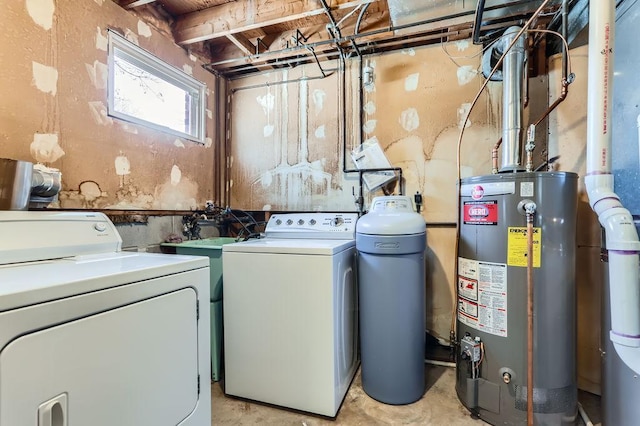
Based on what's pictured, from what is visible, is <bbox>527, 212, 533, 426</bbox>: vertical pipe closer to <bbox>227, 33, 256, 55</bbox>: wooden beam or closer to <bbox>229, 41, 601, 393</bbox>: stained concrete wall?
<bbox>229, 41, 601, 393</bbox>: stained concrete wall

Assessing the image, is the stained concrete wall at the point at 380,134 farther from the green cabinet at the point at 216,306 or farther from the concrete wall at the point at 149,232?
the green cabinet at the point at 216,306

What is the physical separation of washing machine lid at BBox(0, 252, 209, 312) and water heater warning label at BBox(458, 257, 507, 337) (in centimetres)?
138

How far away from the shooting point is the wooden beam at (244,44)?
233 cm

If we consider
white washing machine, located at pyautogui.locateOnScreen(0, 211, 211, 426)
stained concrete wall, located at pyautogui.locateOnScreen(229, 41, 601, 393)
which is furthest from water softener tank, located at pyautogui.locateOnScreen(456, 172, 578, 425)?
white washing machine, located at pyautogui.locateOnScreen(0, 211, 211, 426)

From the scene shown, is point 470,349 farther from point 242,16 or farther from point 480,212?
point 242,16

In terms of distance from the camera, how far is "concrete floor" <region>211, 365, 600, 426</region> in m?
1.55

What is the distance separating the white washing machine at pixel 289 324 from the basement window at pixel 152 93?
1241 mm

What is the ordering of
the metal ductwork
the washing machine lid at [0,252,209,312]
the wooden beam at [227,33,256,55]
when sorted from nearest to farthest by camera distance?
the washing machine lid at [0,252,209,312] → the metal ductwork → the wooden beam at [227,33,256,55]

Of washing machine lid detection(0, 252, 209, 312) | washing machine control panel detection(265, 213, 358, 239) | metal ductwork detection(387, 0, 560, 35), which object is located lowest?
washing machine lid detection(0, 252, 209, 312)

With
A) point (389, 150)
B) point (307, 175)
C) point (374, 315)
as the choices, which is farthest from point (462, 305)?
point (307, 175)

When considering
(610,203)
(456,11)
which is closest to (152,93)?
(456,11)

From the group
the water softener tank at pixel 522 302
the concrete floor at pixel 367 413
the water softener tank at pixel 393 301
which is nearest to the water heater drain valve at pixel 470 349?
the water softener tank at pixel 522 302

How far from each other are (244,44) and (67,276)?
227 cm

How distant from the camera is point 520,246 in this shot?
1.45 meters
